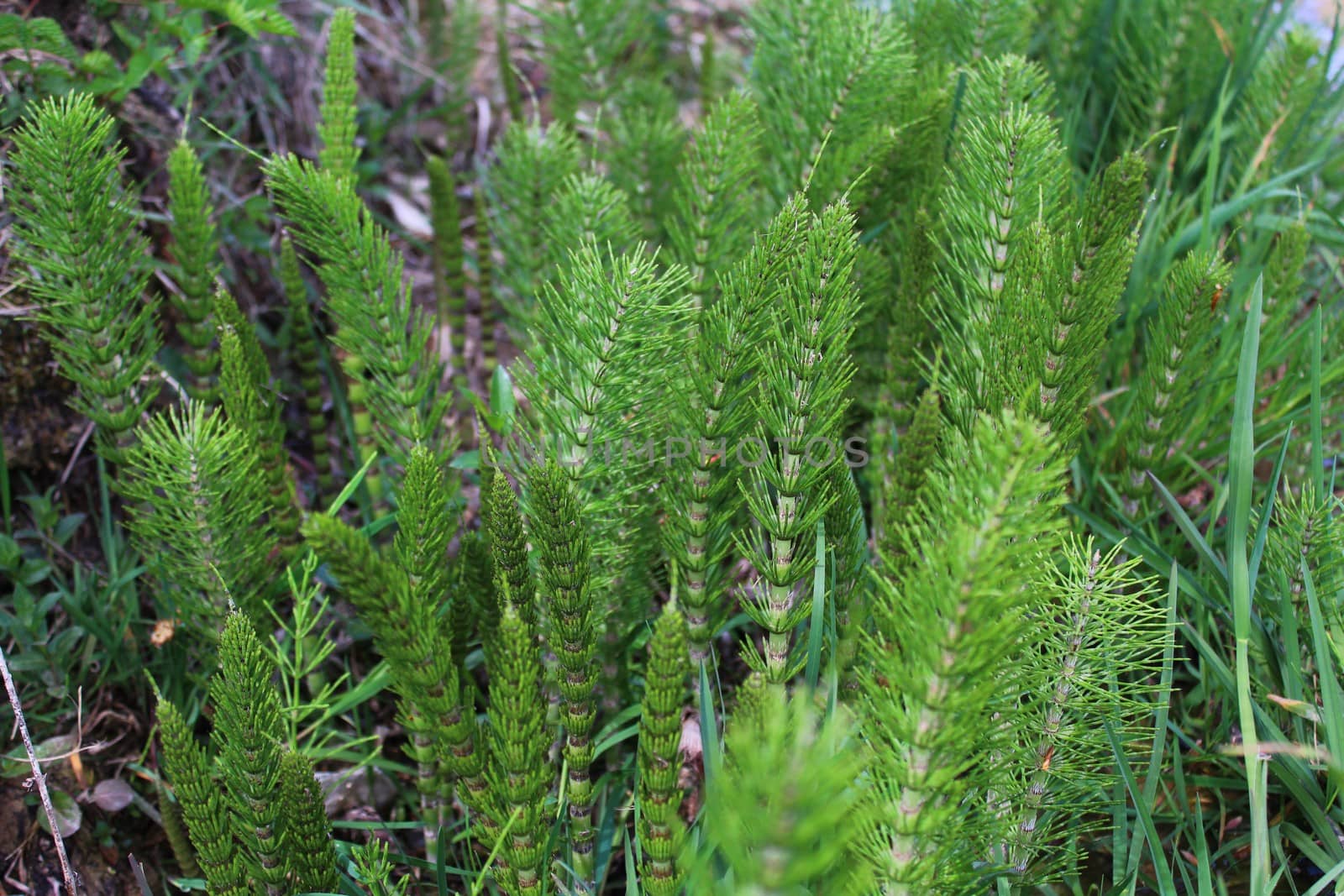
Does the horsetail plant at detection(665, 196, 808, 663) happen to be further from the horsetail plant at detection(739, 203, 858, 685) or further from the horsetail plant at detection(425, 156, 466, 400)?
the horsetail plant at detection(425, 156, 466, 400)

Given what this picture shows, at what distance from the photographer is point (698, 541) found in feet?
5.14

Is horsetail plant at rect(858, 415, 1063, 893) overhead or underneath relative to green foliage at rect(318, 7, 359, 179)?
underneath

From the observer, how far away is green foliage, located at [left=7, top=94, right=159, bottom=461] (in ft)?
5.40

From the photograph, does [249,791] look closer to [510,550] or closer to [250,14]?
[510,550]

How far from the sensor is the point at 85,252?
5.65 ft

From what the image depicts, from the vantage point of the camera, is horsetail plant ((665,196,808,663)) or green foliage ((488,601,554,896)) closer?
green foliage ((488,601,554,896))

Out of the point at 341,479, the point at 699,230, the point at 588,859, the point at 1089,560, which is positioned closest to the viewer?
the point at 1089,560

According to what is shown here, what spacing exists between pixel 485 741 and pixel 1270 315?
166 cm

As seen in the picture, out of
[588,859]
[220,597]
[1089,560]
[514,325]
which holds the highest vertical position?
[1089,560]

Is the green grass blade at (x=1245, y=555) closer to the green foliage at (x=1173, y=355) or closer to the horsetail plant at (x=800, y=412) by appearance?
the green foliage at (x=1173, y=355)

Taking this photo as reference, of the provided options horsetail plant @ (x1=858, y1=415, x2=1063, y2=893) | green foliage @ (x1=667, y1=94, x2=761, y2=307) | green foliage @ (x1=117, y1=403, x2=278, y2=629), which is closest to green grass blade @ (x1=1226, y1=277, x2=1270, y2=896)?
horsetail plant @ (x1=858, y1=415, x2=1063, y2=893)

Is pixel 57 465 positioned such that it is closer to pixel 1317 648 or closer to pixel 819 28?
pixel 819 28

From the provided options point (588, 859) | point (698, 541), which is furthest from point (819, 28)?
point (588, 859)

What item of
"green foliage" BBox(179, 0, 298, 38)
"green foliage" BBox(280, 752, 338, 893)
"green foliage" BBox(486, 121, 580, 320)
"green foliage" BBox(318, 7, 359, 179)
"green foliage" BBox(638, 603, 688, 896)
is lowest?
"green foliage" BBox(280, 752, 338, 893)
